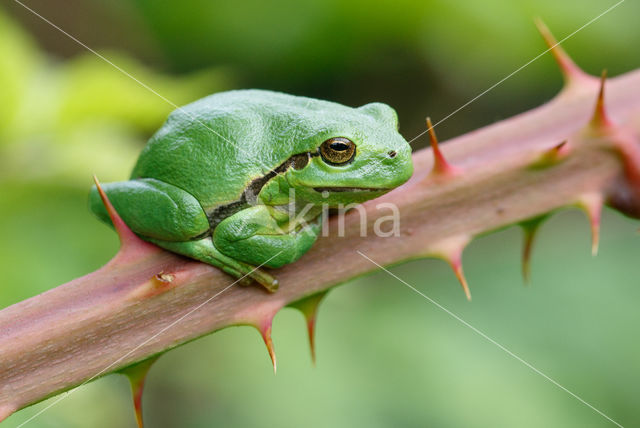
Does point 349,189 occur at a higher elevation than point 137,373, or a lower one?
higher

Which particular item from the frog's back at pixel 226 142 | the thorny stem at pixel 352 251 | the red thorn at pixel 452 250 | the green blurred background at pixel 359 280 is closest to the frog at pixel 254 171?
the frog's back at pixel 226 142

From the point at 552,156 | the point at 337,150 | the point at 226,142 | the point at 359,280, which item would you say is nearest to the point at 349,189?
the point at 337,150

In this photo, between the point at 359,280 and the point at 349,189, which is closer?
the point at 349,189

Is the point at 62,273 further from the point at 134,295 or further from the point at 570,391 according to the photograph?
the point at 570,391

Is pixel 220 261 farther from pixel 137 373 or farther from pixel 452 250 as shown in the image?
pixel 452 250

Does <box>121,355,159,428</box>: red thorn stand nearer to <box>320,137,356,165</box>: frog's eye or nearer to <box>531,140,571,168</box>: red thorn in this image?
<box>320,137,356,165</box>: frog's eye

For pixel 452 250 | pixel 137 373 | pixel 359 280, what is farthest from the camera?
pixel 359 280

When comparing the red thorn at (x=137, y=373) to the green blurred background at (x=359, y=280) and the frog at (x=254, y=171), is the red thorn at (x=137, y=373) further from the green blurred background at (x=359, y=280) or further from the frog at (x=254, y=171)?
the green blurred background at (x=359, y=280)

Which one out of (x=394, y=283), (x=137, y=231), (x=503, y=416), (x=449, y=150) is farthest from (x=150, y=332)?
(x=394, y=283)

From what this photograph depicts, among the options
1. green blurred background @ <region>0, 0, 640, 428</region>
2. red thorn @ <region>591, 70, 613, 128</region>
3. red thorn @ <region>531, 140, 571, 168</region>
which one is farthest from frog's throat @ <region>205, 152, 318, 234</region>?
green blurred background @ <region>0, 0, 640, 428</region>
